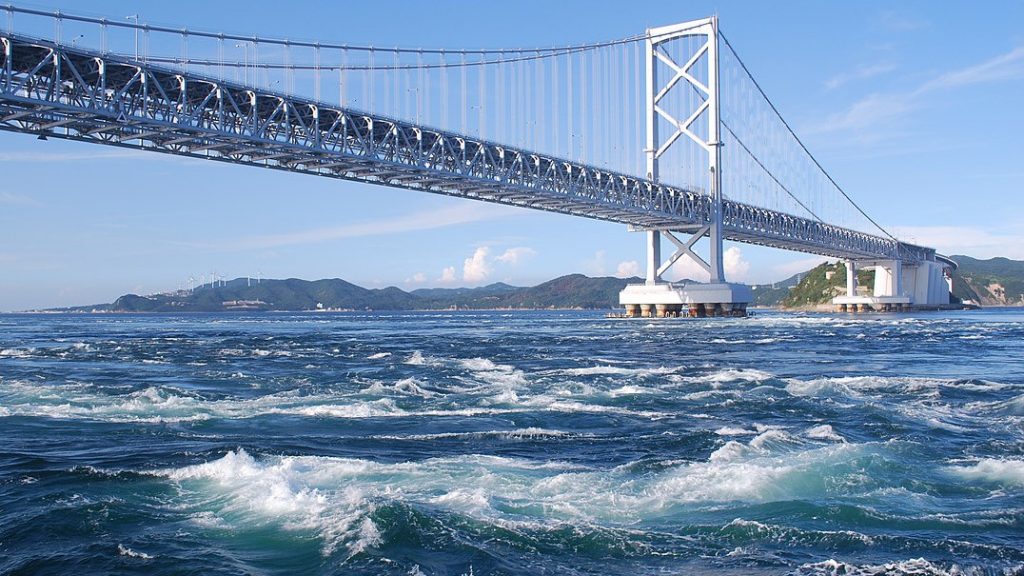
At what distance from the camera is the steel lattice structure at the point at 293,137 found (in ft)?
123

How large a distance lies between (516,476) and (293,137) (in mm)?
42451

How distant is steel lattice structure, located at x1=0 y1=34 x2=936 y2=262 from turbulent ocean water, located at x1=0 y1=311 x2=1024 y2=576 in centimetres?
1928

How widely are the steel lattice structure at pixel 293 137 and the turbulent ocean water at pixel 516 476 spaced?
63.2ft

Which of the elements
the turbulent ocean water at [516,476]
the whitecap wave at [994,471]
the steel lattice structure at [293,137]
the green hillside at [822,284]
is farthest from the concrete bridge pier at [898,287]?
the whitecap wave at [994,471]

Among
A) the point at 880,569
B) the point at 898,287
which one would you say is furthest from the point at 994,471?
the point at 898,287

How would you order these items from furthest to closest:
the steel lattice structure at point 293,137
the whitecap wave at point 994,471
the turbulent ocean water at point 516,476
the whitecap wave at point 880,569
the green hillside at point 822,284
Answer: the green hillside at point 822,284
the steel lattice structure at point 293,137
the whitecap wave at point 994,471
the turbulent ocean water at point 516,476
the whitecap wave at point 880,569

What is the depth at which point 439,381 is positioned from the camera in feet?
79.4

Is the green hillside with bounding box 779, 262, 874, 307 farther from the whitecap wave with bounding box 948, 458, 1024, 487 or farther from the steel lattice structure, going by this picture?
the whitecap wave with bounding box 948, 458, 1024, 487

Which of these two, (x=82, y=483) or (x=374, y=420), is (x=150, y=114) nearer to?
(x=374, y=420)

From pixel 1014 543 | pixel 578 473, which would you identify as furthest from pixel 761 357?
pixel 1014 543

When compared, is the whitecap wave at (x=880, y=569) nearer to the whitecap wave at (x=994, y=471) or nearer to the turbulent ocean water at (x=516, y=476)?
the turbulent ocean water at (x=516, y=476)

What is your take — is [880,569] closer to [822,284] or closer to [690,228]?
[690,228]

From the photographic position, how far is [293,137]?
50.5 m

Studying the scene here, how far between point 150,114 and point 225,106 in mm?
3945
